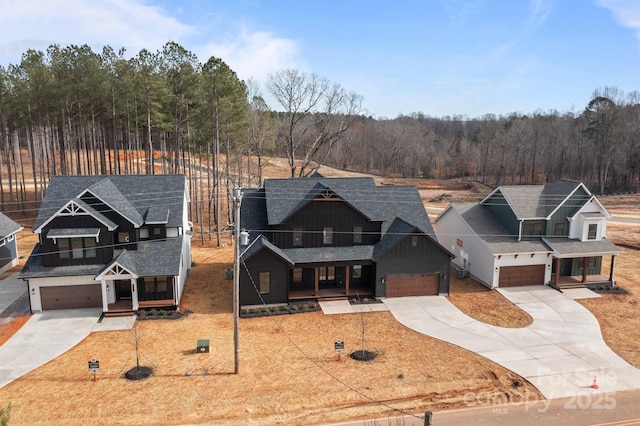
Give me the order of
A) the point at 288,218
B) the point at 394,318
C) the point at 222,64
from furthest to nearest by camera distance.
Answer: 1. the point at 222,64
2. the point at 288,218
3. the point at 394,318

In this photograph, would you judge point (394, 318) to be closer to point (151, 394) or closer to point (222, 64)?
point (151, 394)

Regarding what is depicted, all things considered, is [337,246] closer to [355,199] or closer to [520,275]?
[355,199]

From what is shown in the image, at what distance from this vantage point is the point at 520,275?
30000mm

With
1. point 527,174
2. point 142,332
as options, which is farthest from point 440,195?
point 142,332

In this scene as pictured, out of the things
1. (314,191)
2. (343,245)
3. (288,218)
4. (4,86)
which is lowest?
(343,245)

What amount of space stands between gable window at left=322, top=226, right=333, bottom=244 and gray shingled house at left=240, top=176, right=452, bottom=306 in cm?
6

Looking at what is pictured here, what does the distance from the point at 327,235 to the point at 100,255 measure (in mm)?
13776

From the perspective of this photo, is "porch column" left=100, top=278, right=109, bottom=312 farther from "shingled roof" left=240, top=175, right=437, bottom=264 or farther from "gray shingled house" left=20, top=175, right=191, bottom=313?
"shingled roof" left=240, top=175, right=437, bottom=264

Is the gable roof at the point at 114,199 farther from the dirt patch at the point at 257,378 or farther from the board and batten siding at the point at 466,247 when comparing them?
the board and batten siding at the point at 466,247

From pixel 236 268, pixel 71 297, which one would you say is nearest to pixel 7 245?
pixel 71 297

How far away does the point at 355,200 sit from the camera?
29.0 m

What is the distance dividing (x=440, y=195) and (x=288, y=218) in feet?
171

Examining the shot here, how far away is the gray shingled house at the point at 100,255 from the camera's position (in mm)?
24594

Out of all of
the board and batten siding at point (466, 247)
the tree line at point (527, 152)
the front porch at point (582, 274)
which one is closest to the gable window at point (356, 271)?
the board and batten siding at point (466, 247)
